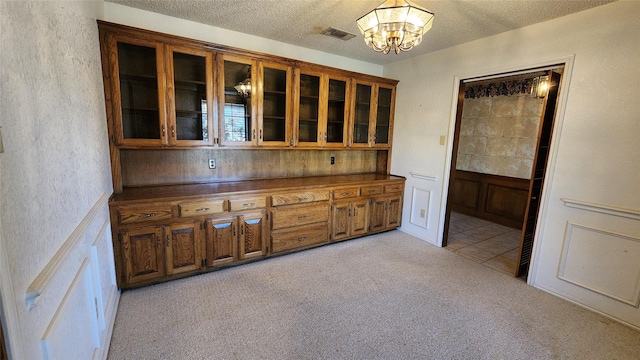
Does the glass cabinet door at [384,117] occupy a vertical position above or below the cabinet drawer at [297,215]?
above

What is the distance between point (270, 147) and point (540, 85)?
11.5 ft

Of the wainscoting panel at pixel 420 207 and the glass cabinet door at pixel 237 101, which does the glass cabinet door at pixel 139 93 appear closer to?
the glass cabinet door at pixel 237 101

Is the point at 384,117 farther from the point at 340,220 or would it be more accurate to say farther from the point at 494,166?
the point at 494,166

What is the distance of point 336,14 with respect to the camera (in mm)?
2500

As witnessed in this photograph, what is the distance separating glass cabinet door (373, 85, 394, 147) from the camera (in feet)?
13.0

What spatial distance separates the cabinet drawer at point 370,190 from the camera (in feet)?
12.0

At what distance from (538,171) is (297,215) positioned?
2540mm

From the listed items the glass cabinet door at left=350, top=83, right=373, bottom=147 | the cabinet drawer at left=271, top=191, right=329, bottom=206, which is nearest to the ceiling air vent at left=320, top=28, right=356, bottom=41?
the glass cabinet door at left=350, top=83, right=373, bottom=147

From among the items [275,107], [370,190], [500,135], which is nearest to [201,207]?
[275,107]

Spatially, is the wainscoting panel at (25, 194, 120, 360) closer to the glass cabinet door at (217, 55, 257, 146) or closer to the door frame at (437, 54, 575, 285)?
the glass cabinet door at (217, 55, 257, 146)

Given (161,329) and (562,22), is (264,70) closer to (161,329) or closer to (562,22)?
(161,329)

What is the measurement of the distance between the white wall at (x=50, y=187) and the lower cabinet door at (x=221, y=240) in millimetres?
886

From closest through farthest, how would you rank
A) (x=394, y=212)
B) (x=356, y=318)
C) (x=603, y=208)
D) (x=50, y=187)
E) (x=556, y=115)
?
(x=50, y=187)
(x=356, y=318)
(x=603, y=208)
(x=556, y=115)
(x=394, y=212)

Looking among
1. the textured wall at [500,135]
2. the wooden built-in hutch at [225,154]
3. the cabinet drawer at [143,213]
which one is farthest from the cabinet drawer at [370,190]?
the textured wall at [500,135]
